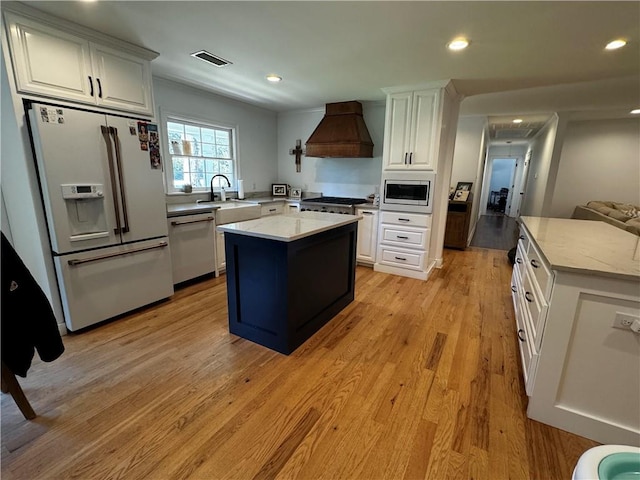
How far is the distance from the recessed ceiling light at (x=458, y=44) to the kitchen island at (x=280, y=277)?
5.59ft

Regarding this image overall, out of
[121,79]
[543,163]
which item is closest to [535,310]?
[121,79]

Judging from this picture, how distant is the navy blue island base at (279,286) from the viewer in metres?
2.09

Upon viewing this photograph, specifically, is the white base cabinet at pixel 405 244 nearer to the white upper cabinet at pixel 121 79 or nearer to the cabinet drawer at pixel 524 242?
the cabinet drawer at pixel 524 242

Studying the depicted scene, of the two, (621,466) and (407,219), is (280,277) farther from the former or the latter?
(407,219)

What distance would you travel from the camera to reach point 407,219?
382 cm

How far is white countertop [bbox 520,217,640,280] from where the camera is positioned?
1.37 metres

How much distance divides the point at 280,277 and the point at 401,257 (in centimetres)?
234

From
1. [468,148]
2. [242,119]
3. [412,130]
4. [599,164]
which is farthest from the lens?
[599,164]

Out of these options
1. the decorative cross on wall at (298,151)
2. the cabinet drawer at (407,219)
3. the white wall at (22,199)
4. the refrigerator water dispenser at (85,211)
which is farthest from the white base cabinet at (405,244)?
the white wall at (22,199)

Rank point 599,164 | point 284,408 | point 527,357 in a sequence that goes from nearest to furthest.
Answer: point 284,408 → point 527,357 → point 599,164

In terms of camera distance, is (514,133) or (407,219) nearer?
(407,219)

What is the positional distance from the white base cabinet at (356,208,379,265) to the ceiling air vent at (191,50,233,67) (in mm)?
2422

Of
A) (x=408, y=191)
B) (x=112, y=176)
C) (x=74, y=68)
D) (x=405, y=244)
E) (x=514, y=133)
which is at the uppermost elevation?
(x=514, y=133)

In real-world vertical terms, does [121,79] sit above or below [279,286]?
above
